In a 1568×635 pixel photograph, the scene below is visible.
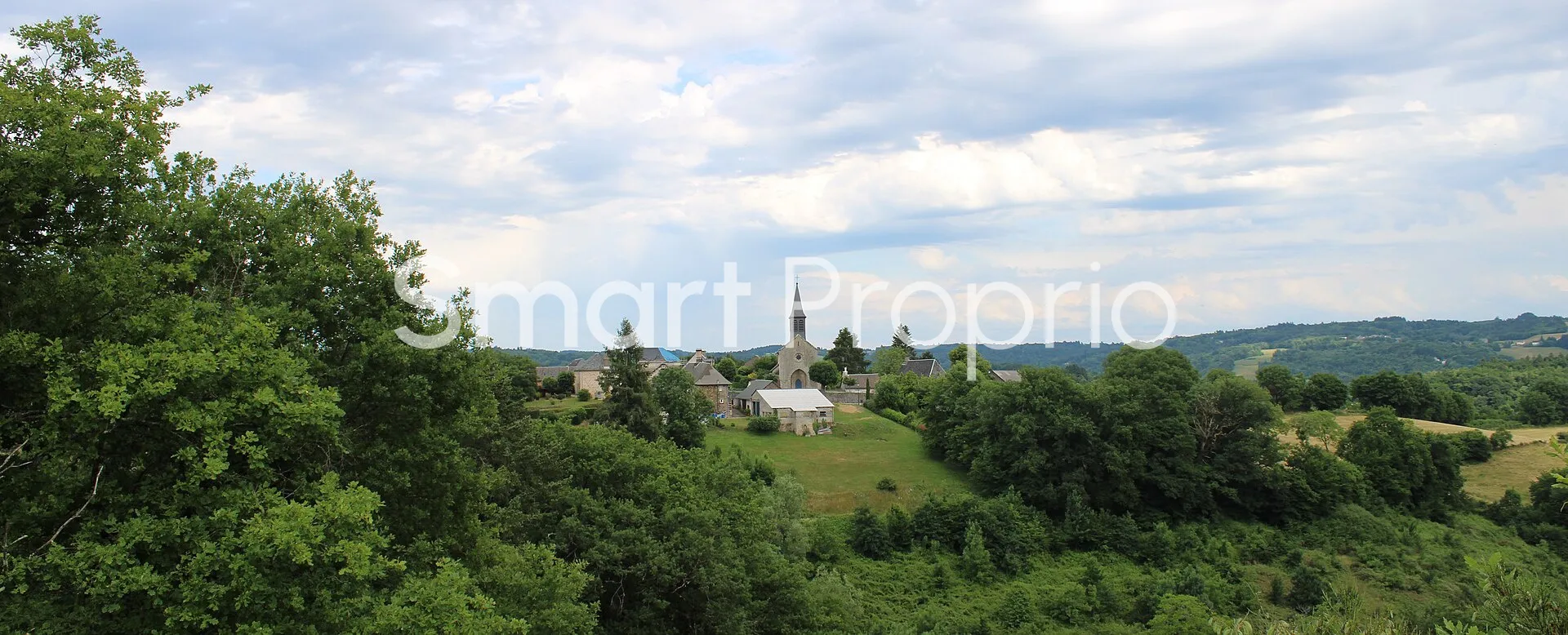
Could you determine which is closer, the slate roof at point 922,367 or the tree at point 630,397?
the tree at point 630,397

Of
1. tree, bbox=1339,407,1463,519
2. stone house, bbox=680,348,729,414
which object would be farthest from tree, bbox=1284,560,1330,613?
stone house, bbox=680,348,729,414

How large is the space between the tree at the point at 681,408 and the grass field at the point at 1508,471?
138 ft

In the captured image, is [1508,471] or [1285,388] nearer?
[1508,471]

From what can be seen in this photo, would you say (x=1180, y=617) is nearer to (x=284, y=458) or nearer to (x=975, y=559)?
(x=975, y=559)

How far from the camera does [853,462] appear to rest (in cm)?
4672

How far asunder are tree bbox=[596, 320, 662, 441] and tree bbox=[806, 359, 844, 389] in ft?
108

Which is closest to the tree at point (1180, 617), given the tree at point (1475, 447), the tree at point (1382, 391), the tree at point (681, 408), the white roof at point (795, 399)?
the tree at point (681, 408)

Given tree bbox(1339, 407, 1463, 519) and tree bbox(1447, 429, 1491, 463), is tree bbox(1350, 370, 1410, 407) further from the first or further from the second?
tree bbox(1339, 407, 1463, 519)

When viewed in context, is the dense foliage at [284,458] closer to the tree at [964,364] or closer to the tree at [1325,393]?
the tree at [964,364]

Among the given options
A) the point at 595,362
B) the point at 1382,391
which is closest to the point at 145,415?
the point at 595,362

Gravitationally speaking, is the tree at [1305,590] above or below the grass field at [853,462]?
below

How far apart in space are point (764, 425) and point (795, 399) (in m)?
4.50

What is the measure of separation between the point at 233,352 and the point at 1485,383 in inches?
4415

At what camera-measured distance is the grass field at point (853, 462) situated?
4078 centimetres
